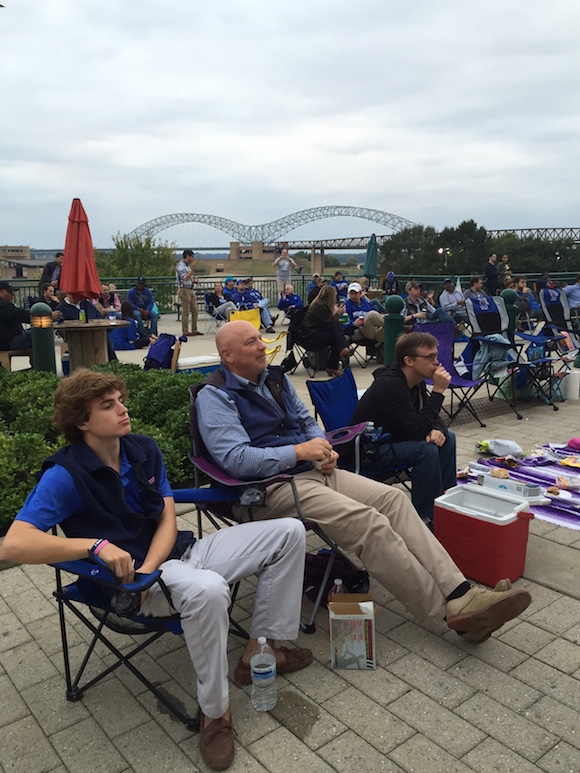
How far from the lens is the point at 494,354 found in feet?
22.2

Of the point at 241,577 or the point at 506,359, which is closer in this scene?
the point at 241,577

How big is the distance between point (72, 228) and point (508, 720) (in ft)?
21.9

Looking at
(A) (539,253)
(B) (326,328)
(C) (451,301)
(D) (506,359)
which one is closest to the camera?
(D) (506,359)

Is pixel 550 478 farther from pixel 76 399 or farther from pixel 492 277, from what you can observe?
pixel 492 277

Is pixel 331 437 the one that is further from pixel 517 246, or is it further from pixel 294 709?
pixel 517 246

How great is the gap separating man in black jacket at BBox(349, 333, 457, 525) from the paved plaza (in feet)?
2.59

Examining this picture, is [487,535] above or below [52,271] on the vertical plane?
below

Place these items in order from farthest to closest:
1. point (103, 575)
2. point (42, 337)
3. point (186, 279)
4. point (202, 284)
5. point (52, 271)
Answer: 1. point (202, 284)
2. point (186, 279)
3. point (52, 271)
4. point (42, 337)
5. point (103, 575)

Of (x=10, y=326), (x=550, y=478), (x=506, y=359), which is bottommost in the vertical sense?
(x=550, y=478)

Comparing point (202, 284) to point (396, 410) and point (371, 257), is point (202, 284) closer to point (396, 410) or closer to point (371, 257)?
point (371, 257)

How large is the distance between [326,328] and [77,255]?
3078 mm

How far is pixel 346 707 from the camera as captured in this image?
234cm

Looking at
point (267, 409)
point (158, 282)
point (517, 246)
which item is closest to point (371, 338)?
point (267, 409)

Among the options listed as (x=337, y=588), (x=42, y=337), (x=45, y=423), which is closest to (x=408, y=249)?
(x=42, y=337)
